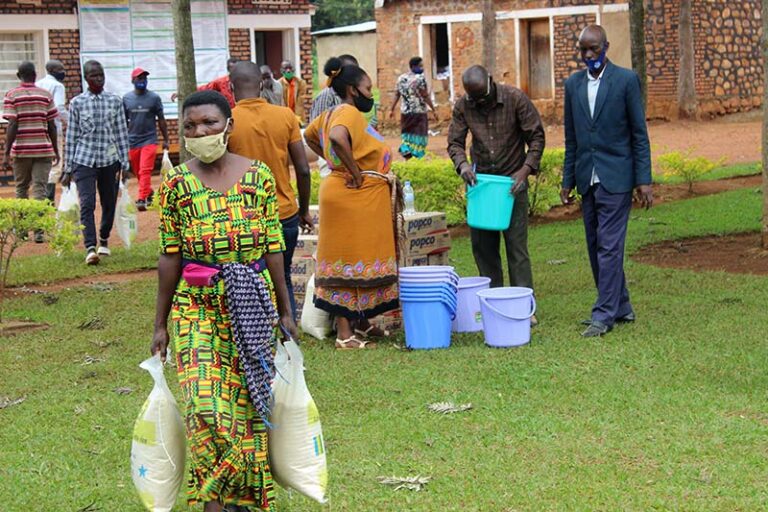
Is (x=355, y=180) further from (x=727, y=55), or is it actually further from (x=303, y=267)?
(x=727, y=55)

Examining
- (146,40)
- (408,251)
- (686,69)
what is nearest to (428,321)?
(408,251)

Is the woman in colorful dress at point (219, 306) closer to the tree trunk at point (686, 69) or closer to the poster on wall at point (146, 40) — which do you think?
the poster on wall at point (146, 40)

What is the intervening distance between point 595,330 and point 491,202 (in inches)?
45.6

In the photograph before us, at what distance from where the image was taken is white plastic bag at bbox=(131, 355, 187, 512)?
199 inches

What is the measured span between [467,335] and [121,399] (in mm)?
2662

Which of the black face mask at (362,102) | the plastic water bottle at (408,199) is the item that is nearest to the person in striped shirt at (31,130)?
the plastic water bottle at (408,199)

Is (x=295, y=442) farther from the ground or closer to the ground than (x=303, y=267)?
closer to the ground

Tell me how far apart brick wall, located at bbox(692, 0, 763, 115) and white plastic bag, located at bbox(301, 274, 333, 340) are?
22.4 meters

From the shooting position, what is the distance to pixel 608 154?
27.7 ft

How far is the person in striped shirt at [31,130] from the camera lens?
13914 millimetres

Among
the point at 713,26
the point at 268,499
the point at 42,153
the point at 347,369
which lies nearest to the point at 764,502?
the point at 268,499

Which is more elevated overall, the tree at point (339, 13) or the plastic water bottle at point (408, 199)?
the tree at point (339, 13)

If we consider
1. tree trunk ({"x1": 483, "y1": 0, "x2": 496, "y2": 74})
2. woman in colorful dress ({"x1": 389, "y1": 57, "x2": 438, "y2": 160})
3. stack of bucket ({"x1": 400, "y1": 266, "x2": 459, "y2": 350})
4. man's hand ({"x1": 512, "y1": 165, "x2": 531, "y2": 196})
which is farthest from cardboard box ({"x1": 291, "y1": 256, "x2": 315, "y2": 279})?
tree trunk ({"x1": 483, "y1": 0, "x2": 496, "y2": 74})

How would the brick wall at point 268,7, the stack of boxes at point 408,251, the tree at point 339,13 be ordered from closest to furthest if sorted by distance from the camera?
the stack of boxes at point 408,251 < the brick wall at point 268,7 < the tree at point 339,13
